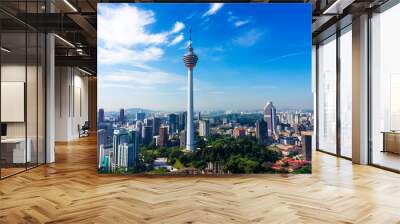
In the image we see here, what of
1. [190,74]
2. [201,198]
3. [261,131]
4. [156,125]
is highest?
[190,74]

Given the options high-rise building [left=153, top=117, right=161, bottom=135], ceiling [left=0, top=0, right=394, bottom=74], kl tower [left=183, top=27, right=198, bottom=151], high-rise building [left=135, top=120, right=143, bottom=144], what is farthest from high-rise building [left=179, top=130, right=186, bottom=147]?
ceiling [left=0, top=0, right=394, bottom=74]

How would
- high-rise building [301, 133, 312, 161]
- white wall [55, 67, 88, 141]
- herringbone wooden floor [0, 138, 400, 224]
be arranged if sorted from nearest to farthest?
herringbone wooden floor [0, 138, 400, 224], high-rise building [301, 133, 312, 161], white wall [55, 67, 88, 141]

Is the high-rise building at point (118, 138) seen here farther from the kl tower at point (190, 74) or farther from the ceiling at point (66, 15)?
the ceiling at point (66, 15)

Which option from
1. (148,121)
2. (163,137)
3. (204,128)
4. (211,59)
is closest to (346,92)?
(211,59)

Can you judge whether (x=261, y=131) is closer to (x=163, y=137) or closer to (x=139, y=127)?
(x=163, y=137)

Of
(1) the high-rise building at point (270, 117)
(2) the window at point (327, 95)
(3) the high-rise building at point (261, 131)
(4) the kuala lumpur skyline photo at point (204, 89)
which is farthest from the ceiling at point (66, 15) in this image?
(3) the high-rise building at point (261, 131)

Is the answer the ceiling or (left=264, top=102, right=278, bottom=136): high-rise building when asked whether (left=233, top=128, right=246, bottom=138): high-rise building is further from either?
the ceiling
